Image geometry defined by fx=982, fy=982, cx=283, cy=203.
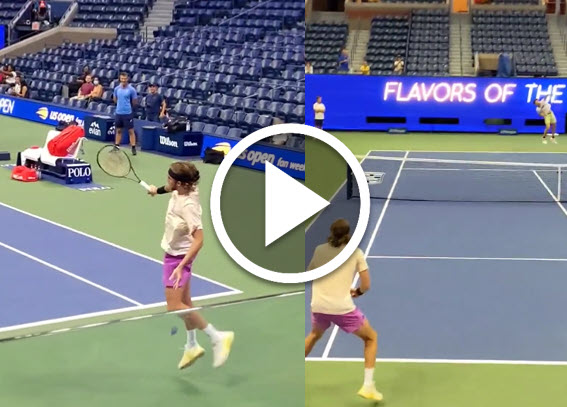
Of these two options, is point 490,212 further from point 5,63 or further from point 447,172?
point 5,63

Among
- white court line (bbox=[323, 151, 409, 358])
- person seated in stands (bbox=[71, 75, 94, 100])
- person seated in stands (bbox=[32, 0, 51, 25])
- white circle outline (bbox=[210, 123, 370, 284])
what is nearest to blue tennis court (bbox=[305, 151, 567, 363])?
white court line (bbox=[323, 151, 409, 358])

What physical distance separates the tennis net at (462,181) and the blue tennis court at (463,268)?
36mm

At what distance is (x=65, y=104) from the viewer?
30359 mm

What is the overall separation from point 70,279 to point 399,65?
23.9 m

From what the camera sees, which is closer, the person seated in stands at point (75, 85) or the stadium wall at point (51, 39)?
the person seated in stands at point (75, 85)

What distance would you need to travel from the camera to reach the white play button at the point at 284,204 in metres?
5.34

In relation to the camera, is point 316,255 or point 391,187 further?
point 391,187

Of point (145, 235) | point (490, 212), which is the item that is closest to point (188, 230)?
point (145, 235)

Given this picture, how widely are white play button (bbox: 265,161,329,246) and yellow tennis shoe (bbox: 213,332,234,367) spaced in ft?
3.01

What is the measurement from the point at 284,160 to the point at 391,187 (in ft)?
8.09

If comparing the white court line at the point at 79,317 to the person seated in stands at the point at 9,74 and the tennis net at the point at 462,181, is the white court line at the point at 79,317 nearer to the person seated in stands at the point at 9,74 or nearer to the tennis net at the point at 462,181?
the tennis net at the point at 462,181

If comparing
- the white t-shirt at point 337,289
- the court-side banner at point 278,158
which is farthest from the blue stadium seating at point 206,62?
the white t-shirt at point 337,289

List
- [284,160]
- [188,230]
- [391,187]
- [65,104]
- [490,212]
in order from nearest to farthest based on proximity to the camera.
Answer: [188,230], [490,212], [284,160], [391,187], [65,104]

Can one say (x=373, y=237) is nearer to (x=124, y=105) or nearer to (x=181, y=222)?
(x=181, y=222)
